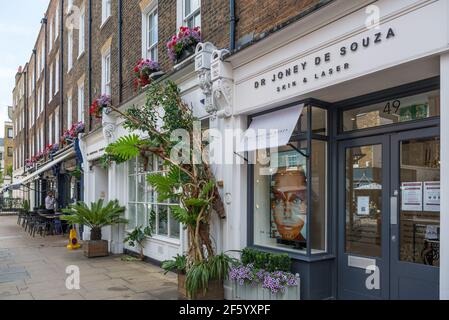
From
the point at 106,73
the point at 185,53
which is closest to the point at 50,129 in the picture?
the point at 106,73

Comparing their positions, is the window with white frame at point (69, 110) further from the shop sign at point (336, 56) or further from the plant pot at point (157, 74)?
the shop sign at point (336, 56)

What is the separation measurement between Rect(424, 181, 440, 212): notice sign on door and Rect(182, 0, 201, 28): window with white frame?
215 inches

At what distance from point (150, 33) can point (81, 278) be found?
614cm

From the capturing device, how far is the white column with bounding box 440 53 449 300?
3682 mm

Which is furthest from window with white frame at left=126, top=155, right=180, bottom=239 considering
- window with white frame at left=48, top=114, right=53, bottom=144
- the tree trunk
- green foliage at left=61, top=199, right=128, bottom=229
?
window with white frame at left=48, top=114, right=53, bottom=144

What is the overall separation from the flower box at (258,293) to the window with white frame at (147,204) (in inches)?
118

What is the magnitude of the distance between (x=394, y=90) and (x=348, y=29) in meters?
0.94

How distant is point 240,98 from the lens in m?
6.51

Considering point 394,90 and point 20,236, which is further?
point 20,236

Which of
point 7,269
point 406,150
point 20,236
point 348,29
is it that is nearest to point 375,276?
point 406,150

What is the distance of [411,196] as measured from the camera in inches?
184

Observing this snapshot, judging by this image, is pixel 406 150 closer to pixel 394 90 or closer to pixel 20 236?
pixel 394 90

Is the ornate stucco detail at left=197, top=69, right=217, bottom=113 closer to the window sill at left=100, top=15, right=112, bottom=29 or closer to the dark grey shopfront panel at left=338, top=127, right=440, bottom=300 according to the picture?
the dark grey shopfront panel at left=338, top=127, right=440, bottom=300
